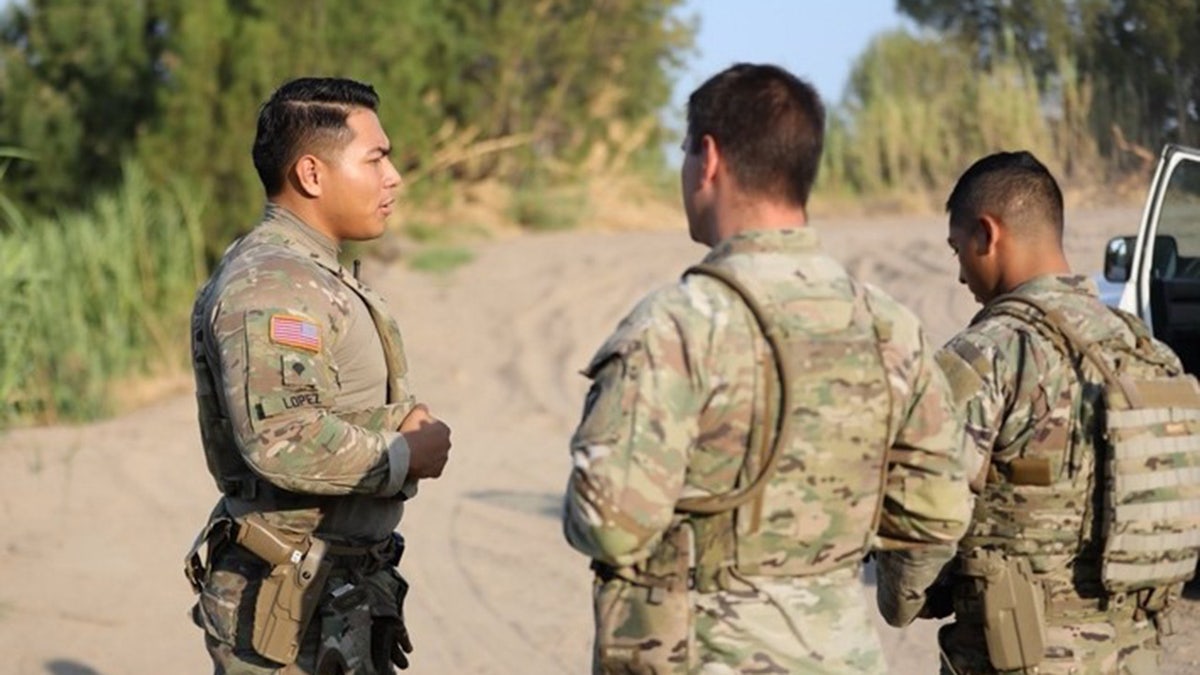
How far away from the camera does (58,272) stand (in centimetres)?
1291

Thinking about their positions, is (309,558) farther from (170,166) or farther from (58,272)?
(170,166)

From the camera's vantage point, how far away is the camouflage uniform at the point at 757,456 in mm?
2764

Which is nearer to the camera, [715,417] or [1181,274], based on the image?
[715,417]

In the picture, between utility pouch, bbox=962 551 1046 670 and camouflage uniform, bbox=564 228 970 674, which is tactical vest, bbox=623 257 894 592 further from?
utility pouch, bbox=962 551 1046 670

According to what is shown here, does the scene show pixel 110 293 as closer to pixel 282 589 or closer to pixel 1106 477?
pixel 282 589

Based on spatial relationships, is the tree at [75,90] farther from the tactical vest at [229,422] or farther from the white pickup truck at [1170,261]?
the tactical vest at [229,422]

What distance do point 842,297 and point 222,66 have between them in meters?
12.2

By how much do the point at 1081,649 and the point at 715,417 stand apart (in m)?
1.27

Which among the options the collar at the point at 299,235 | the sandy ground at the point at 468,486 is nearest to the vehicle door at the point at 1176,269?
the sandy ground at the point at 468,486

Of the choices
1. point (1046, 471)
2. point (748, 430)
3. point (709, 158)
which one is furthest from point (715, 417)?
point (1046, 471)

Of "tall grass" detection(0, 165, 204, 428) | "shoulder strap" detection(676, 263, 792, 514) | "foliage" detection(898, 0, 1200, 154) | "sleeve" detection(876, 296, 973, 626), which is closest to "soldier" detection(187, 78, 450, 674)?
"shoulder strap" detection(676, 263, 792, 514)

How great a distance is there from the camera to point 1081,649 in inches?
143

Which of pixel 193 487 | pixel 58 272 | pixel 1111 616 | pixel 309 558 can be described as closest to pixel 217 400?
pixel 309 558

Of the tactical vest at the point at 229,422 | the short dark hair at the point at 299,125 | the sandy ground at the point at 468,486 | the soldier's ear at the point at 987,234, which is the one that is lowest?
the sandy ground at the point at 468,486
